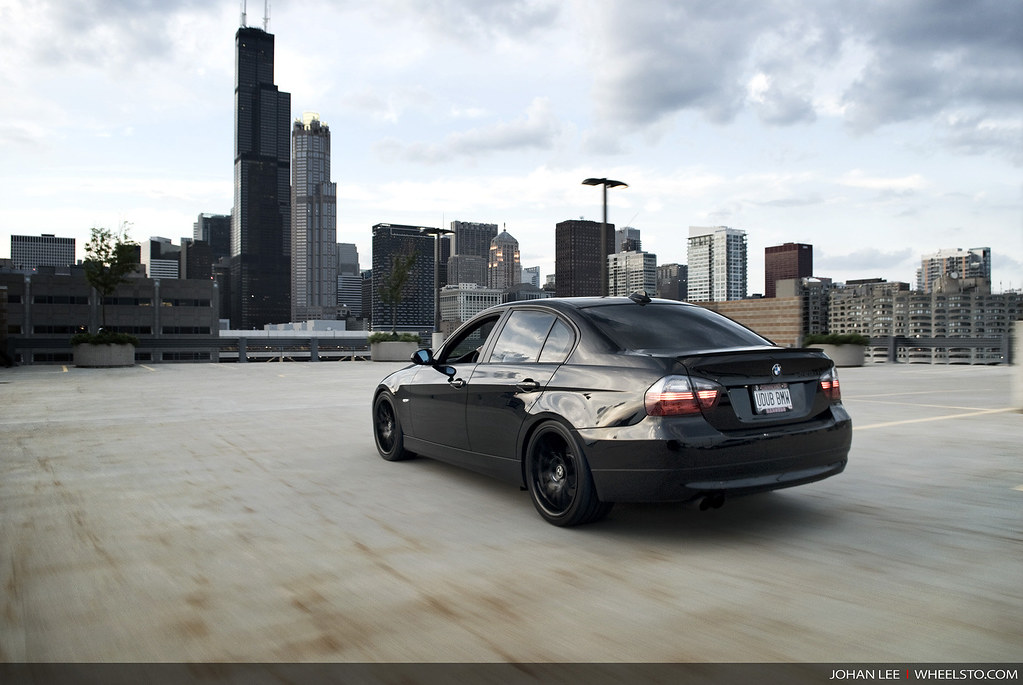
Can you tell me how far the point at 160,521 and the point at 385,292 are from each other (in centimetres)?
3222

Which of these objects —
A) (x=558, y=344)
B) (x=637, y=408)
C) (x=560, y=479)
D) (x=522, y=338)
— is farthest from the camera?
(x=522, y=338)

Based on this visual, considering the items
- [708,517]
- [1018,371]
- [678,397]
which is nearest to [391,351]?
[1018,371]

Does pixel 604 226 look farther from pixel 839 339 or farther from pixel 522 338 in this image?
pixel 522 338

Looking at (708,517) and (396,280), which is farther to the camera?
(396,280)

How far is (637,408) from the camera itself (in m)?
4.29

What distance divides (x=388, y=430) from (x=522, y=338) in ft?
7.84

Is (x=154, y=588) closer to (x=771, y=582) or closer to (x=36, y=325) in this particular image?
(x=771, y=582)

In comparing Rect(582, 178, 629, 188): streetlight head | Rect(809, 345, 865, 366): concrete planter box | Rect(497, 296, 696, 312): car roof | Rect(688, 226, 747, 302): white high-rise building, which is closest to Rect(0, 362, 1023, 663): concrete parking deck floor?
Rect(497, 296, 696, 312): car roof

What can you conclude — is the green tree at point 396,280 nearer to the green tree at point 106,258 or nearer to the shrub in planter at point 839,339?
the green tree at point 106,258

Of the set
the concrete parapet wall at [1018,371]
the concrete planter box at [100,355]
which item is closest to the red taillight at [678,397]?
the concrete parapet wall at [1018,371]

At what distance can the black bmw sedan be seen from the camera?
→ 4.23 meters

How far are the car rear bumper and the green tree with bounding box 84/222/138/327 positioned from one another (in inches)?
1361

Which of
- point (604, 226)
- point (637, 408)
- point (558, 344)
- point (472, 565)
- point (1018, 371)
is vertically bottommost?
point (472, 565)

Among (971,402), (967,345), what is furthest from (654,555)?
(967,345)
